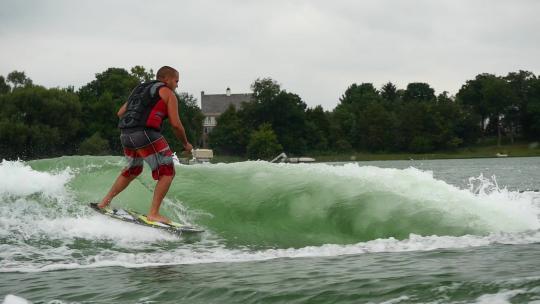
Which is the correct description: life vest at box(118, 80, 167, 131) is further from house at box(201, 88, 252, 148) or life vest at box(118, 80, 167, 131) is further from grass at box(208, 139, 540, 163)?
A: house at box(201, 88, 252, 148)

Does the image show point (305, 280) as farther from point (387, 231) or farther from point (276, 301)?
point (387, 231)

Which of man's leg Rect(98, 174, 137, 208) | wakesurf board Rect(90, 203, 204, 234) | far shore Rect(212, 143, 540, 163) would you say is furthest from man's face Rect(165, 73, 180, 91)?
far shore Rect(212, 143, 540, 163)

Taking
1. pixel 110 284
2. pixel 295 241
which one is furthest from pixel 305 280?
pixel 295 241

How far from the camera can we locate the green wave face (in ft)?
29.5

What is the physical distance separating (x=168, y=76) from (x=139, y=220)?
74.3 inches

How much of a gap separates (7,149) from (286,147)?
168 ft

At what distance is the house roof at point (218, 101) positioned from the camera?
144500mm

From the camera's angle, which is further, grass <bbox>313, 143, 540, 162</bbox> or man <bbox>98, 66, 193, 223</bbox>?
grass <bbox>313, 143, 540, 162</bbox>

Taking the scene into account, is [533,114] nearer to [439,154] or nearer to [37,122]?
[439,154]

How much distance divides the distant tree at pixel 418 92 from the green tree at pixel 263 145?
42700mm

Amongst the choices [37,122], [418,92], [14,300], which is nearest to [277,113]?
[418,92]

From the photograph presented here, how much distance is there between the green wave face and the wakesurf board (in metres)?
0.53

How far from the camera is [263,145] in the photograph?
10688cm

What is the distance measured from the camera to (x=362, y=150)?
4646 inches
